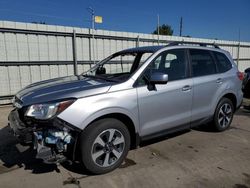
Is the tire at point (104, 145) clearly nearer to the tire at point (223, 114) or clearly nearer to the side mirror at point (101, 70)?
the side mirror at point (101, 70)

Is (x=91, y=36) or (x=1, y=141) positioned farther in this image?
(x=91, y=36)

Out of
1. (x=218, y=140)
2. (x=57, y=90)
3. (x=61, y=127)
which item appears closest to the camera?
(x=61, y=127)

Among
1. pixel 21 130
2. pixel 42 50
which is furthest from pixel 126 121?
pixel 42 50

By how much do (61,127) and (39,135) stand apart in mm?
289

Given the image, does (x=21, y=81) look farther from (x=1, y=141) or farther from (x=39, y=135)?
(x=39, y=135)

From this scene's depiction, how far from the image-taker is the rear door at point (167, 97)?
3.60 metres

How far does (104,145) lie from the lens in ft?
10.8

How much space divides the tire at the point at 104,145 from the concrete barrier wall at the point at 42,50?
214 inches

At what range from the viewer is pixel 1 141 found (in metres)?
4.66

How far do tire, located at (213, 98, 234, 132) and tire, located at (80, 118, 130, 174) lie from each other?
2307mm

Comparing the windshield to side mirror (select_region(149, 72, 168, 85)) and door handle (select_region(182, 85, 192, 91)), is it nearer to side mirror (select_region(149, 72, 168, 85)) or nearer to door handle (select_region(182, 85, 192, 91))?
side mirror (select_region(149, 72, 168, 85))

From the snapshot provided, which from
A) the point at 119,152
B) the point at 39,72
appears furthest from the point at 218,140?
the point at 39,72

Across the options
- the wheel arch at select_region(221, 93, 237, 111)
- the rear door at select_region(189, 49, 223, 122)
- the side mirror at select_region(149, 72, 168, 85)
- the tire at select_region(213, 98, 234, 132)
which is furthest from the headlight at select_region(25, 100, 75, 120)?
the wheel arch at select_region(221, 93, 237, 111)

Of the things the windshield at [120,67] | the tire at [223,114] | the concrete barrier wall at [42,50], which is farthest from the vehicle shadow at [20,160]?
the concrete barrier wall at [42,50]
